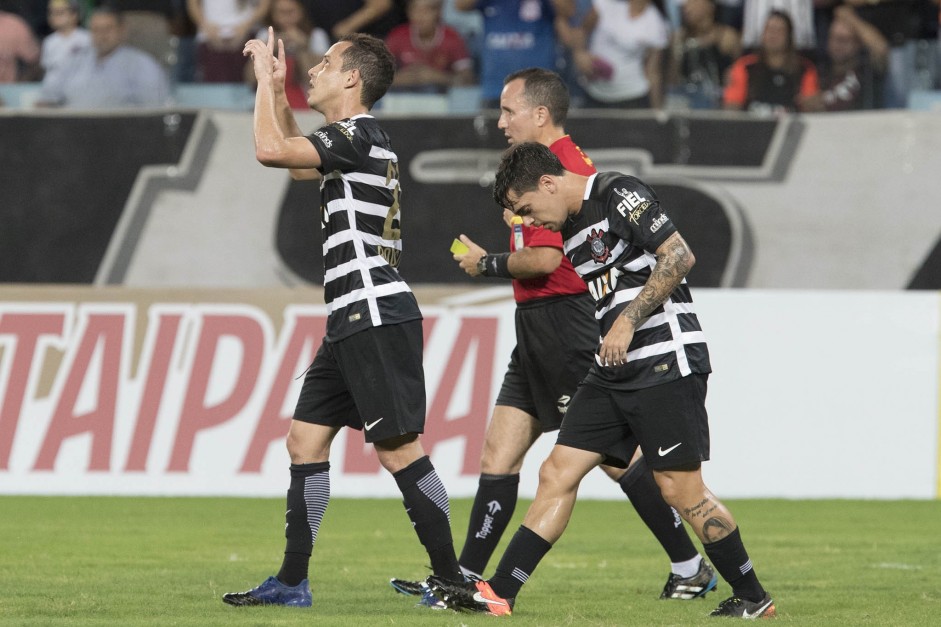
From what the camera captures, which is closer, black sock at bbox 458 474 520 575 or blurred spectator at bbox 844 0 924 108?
black sock at bbox 458 474 520 575

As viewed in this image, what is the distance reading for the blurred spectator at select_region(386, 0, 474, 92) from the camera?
13.6m

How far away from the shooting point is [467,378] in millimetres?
11328

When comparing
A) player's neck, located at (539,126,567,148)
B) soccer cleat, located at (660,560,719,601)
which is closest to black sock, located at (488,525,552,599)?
soccer cleat, located at (660,560,719,601)

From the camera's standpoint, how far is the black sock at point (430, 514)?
19.9 ft

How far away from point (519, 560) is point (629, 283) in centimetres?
116

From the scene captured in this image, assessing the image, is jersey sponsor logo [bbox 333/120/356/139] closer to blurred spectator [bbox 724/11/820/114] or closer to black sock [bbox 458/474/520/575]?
black sock [bbox 458/474/520/575]

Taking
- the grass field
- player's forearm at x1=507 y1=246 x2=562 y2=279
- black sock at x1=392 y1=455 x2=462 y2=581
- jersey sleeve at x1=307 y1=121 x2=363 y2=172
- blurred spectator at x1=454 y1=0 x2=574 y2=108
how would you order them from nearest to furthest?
jersey sleeve at x1=307 y1=121 x2=363 y2=172 < the grass field < black sock at x1=392 y1=455 x2=462 y2=581 < player's forearm at x1=507 y1=246 x2=562 y2=279 < blurred spectator at x1=454 y1=0 x2=574 y2=108

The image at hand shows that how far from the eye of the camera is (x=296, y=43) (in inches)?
525

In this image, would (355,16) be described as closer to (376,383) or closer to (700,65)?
(700,65)

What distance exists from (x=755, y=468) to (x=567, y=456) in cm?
578

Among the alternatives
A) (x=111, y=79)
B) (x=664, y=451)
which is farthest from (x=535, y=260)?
(x=111, y=79)

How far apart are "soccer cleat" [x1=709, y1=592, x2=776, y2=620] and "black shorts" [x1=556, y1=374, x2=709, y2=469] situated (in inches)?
23.7

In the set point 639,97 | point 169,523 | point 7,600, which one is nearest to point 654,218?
point 7,600

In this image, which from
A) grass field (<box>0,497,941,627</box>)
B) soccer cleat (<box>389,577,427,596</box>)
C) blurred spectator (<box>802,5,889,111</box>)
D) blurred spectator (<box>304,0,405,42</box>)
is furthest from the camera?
blurred spectator (<box>304,0,405,42</box>)
